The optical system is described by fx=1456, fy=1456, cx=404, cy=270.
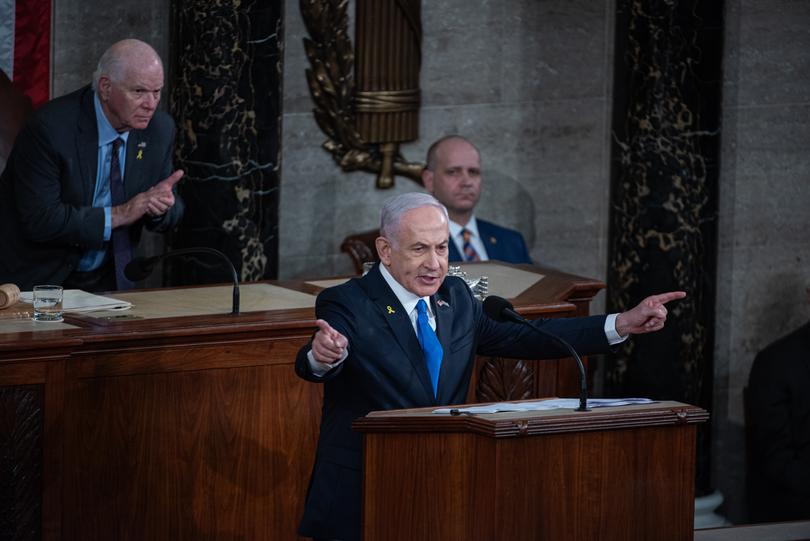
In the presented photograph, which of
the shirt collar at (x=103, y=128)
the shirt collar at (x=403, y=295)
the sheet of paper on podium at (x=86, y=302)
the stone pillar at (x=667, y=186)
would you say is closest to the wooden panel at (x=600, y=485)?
the shirt collar at (x=403, y=295)

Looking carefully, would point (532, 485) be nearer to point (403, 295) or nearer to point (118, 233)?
point (403, 295)

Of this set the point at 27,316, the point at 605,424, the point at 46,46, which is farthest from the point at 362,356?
the point at 46,46

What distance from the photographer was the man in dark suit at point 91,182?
5.81 meters

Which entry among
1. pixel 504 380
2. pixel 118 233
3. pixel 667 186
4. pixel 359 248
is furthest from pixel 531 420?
pixel 667 186

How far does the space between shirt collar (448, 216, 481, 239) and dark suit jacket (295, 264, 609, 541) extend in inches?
110

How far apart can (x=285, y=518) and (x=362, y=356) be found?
A: 127 centimetres

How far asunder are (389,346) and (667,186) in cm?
370

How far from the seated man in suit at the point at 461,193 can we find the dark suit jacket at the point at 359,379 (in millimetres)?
2790

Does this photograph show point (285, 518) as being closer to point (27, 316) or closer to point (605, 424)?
point (27, 316)

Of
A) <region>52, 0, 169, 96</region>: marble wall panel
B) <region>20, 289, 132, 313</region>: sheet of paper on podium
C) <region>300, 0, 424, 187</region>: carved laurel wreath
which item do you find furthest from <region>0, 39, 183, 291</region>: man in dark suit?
<region>300, 0, 424, 187</region>: carved laurel wreath

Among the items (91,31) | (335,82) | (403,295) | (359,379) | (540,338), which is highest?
(91,31)

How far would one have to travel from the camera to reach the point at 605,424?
3.52 metres

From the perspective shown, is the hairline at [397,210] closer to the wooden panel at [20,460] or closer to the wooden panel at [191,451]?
the wooden panel at [191,451]

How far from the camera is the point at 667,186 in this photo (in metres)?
7.39
